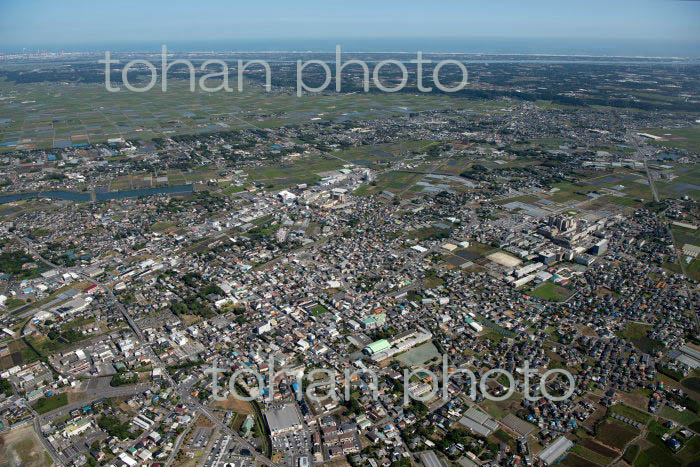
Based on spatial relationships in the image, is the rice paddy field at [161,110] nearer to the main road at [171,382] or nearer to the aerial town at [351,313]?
the aerial town at [351,313]

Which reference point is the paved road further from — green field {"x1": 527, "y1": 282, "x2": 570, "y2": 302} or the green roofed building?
green field {"x1": 527, "y1": 282, "x2": 570, "y2": 302}

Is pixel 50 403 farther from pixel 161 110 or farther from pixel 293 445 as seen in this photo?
pixel 161 110

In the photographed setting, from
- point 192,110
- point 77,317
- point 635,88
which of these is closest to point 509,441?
point 77,317

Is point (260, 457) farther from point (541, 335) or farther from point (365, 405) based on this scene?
point (541, 335)

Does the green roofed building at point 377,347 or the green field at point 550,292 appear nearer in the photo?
the green roofed building at point 377,347

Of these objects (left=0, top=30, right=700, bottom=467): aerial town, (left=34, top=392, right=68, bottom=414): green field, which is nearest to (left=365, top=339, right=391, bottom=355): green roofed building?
(left=0, top=30, right=700, bottom=467): aerial town

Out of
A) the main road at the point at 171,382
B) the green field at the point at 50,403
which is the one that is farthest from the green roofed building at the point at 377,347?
the green field at the point at 50,403
